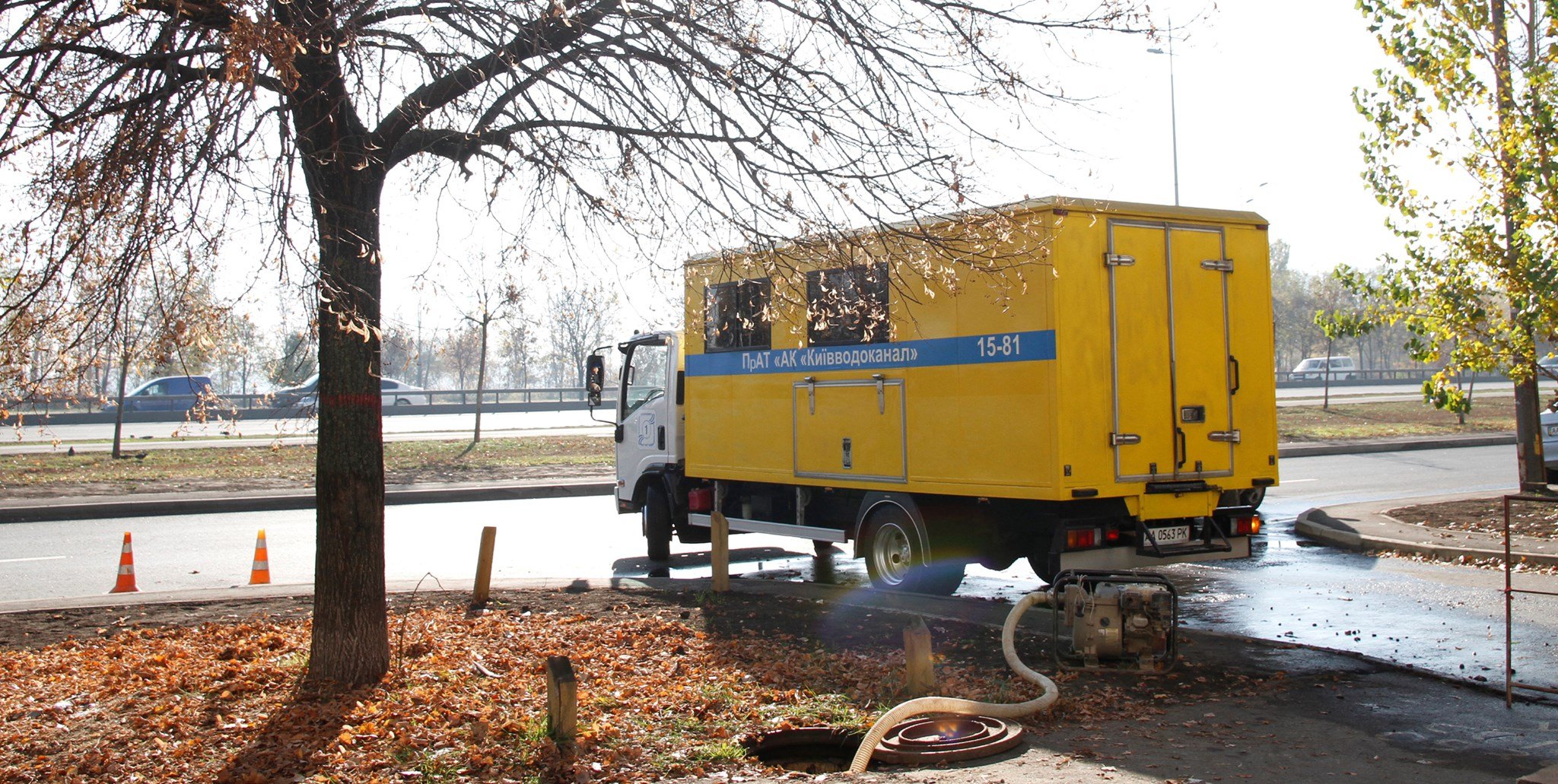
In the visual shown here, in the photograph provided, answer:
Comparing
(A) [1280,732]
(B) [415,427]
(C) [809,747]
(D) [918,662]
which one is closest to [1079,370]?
(D) [918,662]

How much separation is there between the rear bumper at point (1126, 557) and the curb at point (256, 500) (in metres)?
10.8

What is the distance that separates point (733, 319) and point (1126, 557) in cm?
460

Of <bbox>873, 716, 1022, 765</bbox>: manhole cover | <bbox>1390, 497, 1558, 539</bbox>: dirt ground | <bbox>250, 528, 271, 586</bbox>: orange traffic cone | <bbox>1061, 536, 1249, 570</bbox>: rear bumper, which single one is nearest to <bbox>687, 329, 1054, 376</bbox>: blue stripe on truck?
<bbox>1061, 536, 1249, 570</bbox>: rear bumper

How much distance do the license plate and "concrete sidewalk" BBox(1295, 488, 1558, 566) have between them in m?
3.60

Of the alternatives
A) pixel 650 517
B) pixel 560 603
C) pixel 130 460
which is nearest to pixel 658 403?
pixel 650 517

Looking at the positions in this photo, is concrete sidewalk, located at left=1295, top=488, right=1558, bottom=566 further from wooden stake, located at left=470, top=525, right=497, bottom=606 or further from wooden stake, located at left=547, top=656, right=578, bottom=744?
wooden stake, located at left=547, top=656, right=578, bottom=744

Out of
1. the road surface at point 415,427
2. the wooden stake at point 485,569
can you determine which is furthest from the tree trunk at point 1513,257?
the road surface at point 415,427

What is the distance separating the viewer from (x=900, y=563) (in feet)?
34.2

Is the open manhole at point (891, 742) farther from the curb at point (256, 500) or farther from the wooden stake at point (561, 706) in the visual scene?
the curb at point (256, 500)

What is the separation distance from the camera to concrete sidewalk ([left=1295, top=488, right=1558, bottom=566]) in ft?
37.9

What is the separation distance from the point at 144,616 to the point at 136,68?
4.60m

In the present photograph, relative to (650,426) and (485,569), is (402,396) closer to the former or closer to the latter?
(650,426)

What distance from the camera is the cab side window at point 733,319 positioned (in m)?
11.6

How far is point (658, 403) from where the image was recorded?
13.4m
